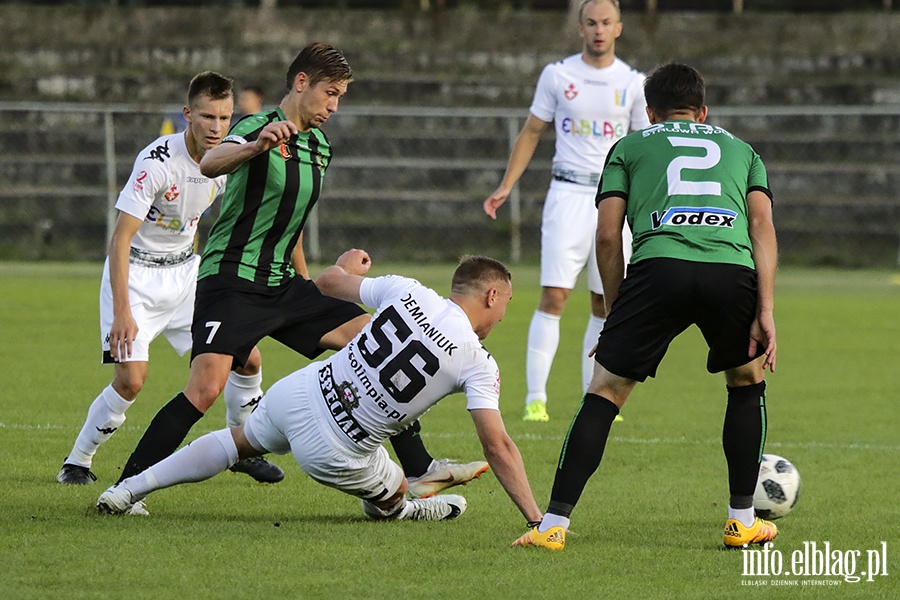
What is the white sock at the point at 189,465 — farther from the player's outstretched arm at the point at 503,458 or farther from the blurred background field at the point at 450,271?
the player's outstretched arm at the point at 503,458

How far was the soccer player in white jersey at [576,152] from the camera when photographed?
916 centimetres

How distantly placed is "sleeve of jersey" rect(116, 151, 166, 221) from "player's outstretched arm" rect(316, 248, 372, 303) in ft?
3.07

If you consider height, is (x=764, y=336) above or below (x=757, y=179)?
below

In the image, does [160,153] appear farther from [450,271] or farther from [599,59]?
[450,271]

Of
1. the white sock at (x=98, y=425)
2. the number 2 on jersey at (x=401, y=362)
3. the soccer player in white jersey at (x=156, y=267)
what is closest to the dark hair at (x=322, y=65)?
the soccer player in white jersey at (x=156, y=267)

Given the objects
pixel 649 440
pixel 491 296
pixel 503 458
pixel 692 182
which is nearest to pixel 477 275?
pixel 491 296

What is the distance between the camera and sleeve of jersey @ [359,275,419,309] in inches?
216

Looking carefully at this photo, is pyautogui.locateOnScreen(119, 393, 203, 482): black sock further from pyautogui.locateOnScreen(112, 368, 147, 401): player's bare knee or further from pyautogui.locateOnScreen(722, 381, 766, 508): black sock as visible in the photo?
pyautogui.locateOnScreen(722, 381, 766, 508): black sock

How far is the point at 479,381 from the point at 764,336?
3.49 ft

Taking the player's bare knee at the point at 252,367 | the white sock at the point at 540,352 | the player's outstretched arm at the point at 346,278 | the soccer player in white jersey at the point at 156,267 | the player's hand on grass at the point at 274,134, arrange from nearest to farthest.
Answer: the player's hand on grass at the point at 274,134, the player's outstretched arm at the point at 346,278, the soccer player in white jersey at the point at 156,267, the player's bare knee at the point at 252,367, the white sock at the point at 540,352

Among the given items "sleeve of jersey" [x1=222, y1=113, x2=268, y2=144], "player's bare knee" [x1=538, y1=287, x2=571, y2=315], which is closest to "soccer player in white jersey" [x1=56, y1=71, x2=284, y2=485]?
"sleeve of jersey" [x1=222, y1=113, x2=268, y2=144]

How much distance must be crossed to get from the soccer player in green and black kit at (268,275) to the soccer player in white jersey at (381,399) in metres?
0.36

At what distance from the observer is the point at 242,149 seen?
5676 millimetres

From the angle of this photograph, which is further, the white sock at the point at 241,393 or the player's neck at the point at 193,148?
the white sock at the point at 241,393
